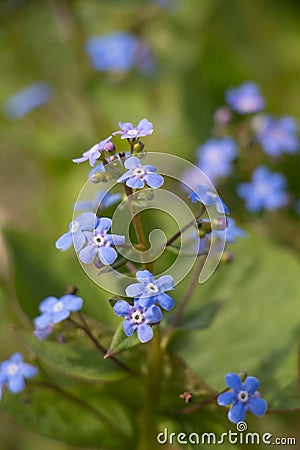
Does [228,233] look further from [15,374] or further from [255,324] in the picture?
[15,374]

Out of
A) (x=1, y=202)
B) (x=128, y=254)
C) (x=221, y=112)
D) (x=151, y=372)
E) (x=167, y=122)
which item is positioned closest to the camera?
(x=128, y=254)

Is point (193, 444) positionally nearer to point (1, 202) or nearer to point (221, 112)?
point (221, 112)

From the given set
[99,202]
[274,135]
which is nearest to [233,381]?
[99,202]

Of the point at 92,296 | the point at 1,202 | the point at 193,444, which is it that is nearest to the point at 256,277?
the point at 92,296

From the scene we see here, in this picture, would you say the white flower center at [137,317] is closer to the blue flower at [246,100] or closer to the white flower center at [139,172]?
the white flower center at [139,172]

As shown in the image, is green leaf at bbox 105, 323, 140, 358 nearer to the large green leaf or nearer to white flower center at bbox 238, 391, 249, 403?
white flower center at bbox 238, 391, 249, 403

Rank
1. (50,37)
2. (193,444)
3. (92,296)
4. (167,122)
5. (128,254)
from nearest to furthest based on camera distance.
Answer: (128,254), (193,444), (92,296), (167,122), (50,37)
